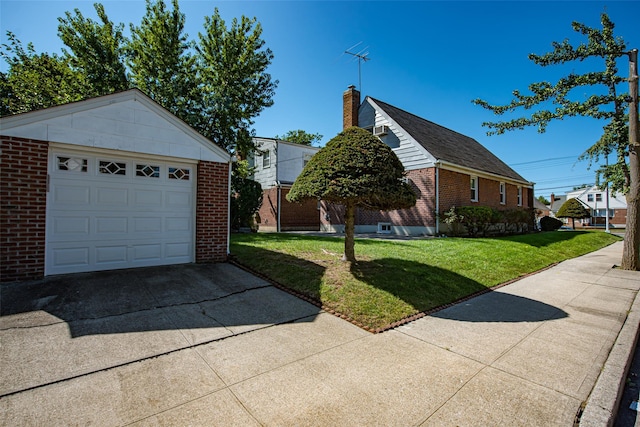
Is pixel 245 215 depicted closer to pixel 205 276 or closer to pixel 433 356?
pixel 205 276

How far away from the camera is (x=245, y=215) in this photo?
15.8 metres

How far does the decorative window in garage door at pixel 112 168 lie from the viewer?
5961mm

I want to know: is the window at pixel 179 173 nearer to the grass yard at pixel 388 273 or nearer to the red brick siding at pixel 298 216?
the grass yard at pixel 388 273

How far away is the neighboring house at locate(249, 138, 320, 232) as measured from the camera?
1973 centimetres

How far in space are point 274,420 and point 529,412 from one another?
7.06 feet

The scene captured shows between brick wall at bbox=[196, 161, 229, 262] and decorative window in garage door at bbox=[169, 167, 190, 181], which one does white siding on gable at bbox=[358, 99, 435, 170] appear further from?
decorative window in garage door at bbox=[169, 167, 190, 181]

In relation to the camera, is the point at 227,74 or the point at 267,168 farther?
the point at 267,168

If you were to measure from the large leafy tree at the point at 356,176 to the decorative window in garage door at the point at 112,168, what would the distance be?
358 cm

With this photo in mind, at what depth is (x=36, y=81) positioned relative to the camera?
1644 cm

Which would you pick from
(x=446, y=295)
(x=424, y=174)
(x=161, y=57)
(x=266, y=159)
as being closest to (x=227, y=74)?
(x=161, y=57)

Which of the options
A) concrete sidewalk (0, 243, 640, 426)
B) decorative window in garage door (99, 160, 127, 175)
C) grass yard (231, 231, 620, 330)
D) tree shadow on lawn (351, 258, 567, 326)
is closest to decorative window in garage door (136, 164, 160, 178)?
decorative window in garage door (99, 160, 127, 175)

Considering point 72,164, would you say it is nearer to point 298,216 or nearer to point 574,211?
point 298,216

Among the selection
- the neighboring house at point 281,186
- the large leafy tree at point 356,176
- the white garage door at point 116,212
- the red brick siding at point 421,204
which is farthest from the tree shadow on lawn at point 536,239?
the white garage door at point 116,212

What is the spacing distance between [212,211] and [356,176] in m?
3.69
